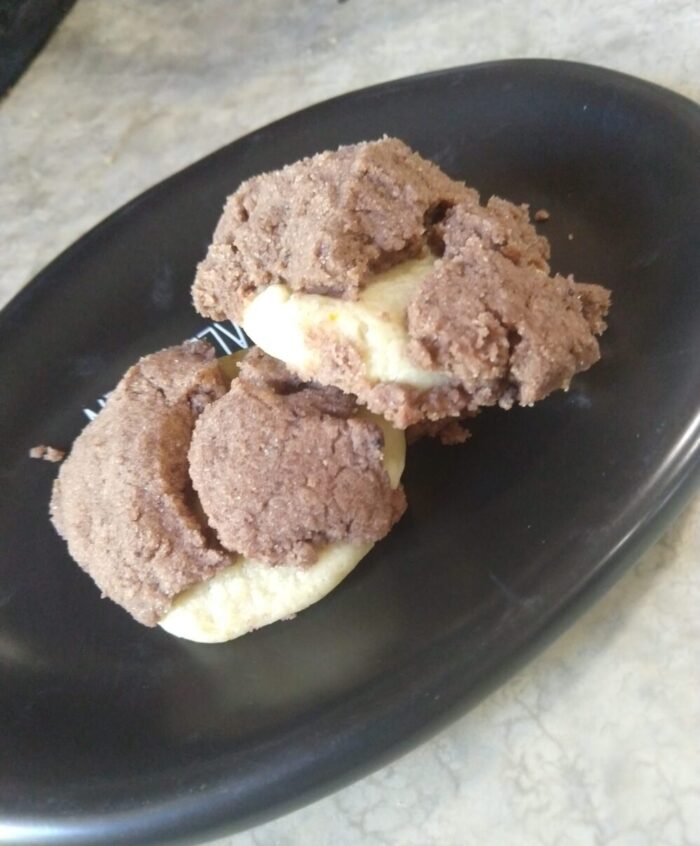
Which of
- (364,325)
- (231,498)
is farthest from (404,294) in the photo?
(231,498)

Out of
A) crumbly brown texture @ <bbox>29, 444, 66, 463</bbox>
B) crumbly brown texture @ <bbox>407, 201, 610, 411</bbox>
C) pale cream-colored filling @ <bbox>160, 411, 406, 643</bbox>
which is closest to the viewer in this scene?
crumbly brown texture @ <bbox>407, 201, 610, 411</bbox>

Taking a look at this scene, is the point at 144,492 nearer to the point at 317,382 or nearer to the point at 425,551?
the point at 317,382

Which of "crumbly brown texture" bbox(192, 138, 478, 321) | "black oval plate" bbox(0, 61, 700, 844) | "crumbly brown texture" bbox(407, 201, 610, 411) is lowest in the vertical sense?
"black oval plate" bbox(0, 61, 700, 844)

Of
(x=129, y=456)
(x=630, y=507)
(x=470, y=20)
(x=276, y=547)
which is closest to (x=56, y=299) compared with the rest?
(x=129, y=456)

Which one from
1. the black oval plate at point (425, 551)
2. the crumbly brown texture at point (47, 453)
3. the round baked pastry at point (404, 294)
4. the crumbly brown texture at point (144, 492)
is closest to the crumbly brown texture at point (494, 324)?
the round baked pastry at point (404, 294)

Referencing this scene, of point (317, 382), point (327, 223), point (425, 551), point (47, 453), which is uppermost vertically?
point (327, 223)

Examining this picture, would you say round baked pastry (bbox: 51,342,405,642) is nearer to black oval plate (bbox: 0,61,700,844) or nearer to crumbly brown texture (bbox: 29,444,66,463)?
black oval plate (bbox: 0,61,700,844)

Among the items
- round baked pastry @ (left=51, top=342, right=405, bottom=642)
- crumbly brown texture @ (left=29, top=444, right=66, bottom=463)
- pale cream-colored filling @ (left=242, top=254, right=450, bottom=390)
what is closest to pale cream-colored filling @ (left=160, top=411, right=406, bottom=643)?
round baked pastry @ (left=51, top=342, right=405, bottom=642)
